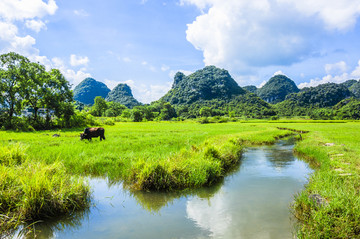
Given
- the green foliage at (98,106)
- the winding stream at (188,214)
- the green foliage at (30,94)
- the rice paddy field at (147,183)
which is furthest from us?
the green foliage at (98,106)

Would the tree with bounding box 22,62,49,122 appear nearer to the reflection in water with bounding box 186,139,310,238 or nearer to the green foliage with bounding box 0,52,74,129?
the green foliage with bounding box 0,52,74,129

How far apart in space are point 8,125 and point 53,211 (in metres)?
31.6

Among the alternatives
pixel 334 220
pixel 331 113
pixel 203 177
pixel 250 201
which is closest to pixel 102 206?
pixel 203 177

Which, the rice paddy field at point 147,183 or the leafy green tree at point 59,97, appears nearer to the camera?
the rice paddy field at point 147,183

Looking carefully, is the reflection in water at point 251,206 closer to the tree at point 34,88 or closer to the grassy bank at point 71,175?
the grassy bank at point 71,175

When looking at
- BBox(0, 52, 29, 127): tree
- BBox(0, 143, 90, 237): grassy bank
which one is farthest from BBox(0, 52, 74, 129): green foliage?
BBox(0, 143, 90, 237): grassy bank

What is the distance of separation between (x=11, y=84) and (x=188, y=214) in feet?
125

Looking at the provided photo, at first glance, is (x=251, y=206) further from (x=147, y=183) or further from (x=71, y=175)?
(x=71, y=175)

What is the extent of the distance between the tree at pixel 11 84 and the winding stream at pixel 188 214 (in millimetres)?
32308

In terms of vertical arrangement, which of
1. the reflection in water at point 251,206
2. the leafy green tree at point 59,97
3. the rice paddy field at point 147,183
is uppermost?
the leafy green tree at point 59,97

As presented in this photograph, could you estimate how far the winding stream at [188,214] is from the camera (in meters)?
5.22

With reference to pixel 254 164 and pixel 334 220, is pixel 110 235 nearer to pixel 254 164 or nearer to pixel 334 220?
pixel 334 220

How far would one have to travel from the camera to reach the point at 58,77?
130ft

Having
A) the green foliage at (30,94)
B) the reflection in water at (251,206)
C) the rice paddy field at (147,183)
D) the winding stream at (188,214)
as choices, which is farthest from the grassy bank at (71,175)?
the green foliage at (30,94)
